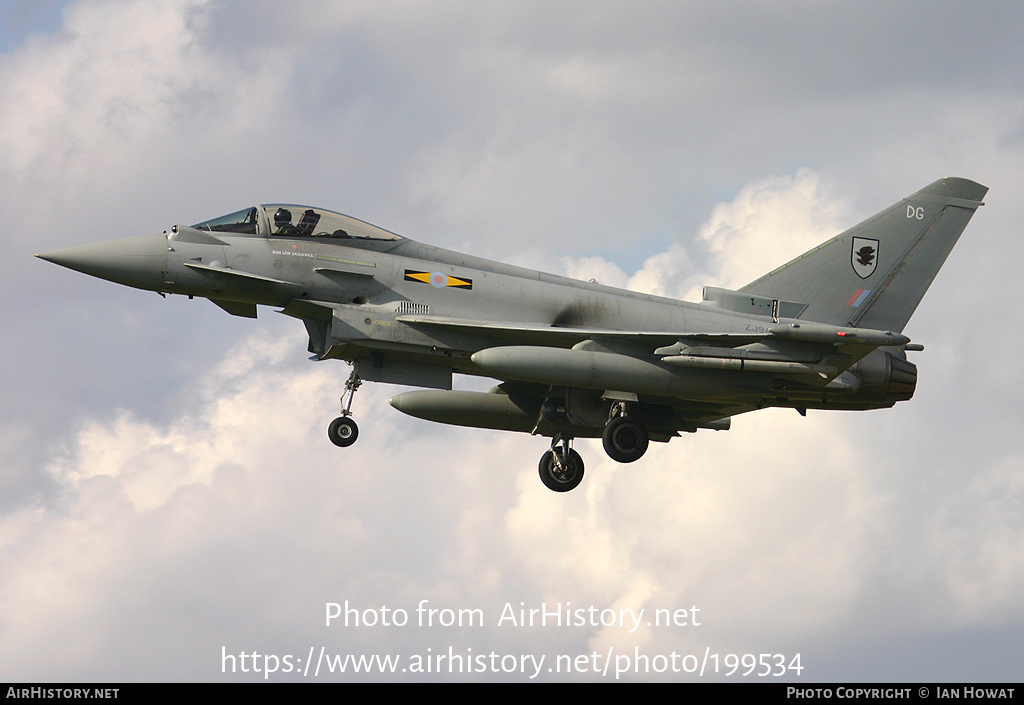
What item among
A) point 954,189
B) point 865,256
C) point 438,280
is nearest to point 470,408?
point 438,280

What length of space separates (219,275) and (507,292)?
4431mm

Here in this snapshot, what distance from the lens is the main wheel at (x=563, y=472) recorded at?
→ 21562 millimetres

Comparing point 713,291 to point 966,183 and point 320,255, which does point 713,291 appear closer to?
point 966,183

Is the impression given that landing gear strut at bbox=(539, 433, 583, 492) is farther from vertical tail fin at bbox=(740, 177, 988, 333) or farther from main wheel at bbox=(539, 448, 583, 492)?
vertical tail fin at bbox=(740, 177, 988, 333)

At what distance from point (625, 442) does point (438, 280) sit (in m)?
3.93

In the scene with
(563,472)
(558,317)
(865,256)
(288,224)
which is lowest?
(563,472)

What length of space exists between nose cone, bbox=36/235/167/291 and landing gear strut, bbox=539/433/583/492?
25.5 feet

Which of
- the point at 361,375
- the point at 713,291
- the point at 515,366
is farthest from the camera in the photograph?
the point at 713,291

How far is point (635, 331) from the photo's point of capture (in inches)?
723

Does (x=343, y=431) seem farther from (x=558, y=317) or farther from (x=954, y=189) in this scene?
(x=954, y=189)

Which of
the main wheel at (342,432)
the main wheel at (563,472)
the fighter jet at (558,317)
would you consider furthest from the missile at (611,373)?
the main wheel at (563,472)

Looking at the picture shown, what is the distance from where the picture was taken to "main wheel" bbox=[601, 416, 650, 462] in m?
18.8

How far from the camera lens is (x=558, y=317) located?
62.0 ft

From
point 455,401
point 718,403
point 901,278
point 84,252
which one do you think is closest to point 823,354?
point 718,403
